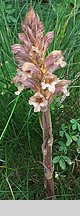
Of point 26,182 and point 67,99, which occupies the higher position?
point 67,99

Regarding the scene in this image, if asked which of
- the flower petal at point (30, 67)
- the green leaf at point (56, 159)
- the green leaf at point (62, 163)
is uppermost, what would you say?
the flower petal at point (30, 67)

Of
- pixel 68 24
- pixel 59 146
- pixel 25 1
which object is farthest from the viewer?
pixel 25 1

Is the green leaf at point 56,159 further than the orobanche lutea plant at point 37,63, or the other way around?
the green leaf at point 56,159

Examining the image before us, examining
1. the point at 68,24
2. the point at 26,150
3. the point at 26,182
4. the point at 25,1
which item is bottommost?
the point at 26,182

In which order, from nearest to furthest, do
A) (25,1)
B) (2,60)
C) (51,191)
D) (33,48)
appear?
(33,48)
(51,191)
(2,60)
(25,1)

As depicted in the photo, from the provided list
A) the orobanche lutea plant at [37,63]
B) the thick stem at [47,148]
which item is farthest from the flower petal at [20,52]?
the thick stem at [47,148]

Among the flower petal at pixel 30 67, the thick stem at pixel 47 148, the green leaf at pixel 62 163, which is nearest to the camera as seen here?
the flower petal at pixel 30 67

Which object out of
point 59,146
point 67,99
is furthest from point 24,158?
point 67,99

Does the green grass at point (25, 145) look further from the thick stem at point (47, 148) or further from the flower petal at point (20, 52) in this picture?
the flower petal at point (20, 52)

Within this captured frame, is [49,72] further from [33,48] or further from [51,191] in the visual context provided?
[51,191]
